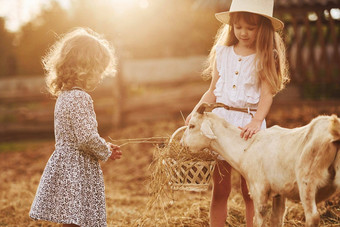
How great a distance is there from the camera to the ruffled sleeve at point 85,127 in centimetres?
361

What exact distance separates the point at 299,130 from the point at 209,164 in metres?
0.87

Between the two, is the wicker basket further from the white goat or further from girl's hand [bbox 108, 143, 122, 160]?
girl's hand [bbox 108, 143, 122, 160]

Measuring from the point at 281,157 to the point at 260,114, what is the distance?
643 mm

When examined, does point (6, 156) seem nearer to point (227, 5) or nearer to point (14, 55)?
point (227, 5)

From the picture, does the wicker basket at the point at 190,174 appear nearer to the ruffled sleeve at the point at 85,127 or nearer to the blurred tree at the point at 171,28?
the ruffled sleeve at the point at 85,127

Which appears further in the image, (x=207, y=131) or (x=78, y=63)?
(x=78, y=63)

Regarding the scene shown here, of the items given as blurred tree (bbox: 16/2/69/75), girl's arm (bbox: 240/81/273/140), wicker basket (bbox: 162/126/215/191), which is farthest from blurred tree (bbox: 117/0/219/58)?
wicker basket (bbox: 162/126/215/191)

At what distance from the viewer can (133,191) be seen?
7539 mm

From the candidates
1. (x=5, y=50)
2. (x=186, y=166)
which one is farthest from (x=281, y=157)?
(x=5, y=50)

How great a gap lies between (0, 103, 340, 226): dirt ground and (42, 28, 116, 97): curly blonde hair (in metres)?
1.26

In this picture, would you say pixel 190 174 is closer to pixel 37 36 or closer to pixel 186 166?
pixel 186 166

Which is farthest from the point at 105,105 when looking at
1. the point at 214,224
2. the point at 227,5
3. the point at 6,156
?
the point at 214,224

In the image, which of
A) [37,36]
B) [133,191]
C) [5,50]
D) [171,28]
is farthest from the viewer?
[5,50]

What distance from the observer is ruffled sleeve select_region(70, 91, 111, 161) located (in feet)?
11.9
